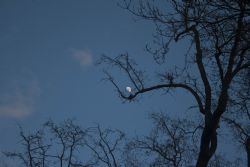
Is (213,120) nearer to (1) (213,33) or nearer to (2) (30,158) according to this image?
(1) (213,33)

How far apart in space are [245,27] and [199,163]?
11.8 ft

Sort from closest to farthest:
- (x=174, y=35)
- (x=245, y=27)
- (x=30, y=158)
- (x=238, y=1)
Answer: (x=238, y=1), (x=245, y=27), (x=174, y=35), (x=30, y=158)

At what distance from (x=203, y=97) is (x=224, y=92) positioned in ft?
4.89

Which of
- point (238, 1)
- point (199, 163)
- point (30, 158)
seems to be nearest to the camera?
point (238, 1)

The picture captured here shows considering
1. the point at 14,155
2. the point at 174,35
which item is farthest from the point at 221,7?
the point at 14,155

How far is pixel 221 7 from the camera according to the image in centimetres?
605

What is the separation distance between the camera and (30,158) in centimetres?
1593

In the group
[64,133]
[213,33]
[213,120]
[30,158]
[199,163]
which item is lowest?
[199,163]

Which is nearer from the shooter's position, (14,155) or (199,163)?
(199,163)

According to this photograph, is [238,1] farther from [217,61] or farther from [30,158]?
[30,158]

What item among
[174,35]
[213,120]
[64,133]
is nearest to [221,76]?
[213,120]

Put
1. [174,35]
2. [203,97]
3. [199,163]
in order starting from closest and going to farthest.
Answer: [174,35] < [199,163] < [203,97]

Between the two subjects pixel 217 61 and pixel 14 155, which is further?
pixel 14 155

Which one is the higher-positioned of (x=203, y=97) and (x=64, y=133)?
(x=64, y=133)
